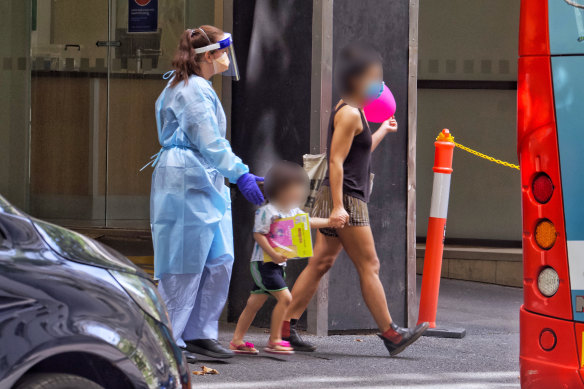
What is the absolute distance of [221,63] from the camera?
6102 millimetres

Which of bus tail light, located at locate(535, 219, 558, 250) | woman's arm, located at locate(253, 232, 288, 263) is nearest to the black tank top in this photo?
woman's arm, located at locate(253, 232, 288, 263)

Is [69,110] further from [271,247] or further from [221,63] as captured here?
[271,247]

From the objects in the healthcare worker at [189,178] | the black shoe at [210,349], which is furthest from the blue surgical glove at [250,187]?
the black shoe at [210,349]

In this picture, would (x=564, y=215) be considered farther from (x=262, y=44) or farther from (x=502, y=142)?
(x=502, y=142)

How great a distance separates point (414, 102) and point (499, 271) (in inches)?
178

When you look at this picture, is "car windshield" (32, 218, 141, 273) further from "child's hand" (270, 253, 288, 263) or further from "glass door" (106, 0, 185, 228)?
"glass door" (106, 0, 185, 228)

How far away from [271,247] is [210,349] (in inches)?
27.2

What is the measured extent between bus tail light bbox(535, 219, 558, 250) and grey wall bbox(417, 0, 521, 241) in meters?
8.65

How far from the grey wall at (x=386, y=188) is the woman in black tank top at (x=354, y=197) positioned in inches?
28.6

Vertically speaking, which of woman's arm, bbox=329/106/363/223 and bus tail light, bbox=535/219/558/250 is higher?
woman's arm, bbox=329/106/363/223

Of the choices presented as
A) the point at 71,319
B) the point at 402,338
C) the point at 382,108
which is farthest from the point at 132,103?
the point at 71,319

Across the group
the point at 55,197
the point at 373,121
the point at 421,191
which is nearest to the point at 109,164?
the point at 55,197

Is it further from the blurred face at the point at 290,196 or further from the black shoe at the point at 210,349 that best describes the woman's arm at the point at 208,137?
the black shoe at the point at 210,349

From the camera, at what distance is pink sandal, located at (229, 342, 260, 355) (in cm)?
649
